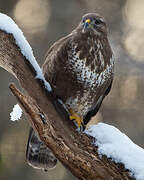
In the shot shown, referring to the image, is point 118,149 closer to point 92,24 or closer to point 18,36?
point 18,36

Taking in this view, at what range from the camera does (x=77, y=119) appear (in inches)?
223

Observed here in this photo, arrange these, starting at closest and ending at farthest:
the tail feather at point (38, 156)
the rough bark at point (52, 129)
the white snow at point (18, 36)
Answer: the rough bark at point (52, 129), the white snow at point (18, 36), the tail feather at point (38, 156)

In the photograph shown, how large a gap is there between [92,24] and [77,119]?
3.17 feet

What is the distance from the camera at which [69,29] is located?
1057cm

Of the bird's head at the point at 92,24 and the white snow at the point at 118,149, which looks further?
the bird's head at the point at 92,24

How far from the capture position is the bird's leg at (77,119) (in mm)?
5520

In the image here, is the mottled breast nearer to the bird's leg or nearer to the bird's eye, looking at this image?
the bird's leg

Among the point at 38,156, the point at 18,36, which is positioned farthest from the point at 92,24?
the point at 38,156

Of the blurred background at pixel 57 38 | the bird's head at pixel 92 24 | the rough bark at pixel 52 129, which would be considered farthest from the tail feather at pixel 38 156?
the blurred background at pixel 57 38

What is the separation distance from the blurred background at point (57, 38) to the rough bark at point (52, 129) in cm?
403

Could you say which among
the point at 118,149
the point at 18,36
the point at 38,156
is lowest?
the point at 118,149

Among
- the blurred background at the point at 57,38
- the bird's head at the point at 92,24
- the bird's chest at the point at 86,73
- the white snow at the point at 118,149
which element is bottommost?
the white snow at the point at 118,149

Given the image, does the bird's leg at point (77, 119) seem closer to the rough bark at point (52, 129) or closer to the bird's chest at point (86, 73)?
the bird's chest at point (86, 73)

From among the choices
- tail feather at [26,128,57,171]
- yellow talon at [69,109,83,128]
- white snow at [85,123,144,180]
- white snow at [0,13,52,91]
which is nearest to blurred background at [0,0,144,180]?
tail feather at [26,128,57,171]
